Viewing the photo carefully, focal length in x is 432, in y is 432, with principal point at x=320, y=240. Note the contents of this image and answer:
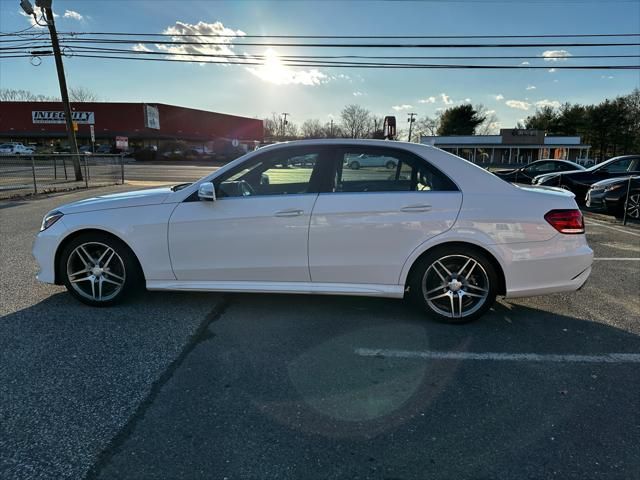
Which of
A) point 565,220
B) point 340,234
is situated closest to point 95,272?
point 340,234

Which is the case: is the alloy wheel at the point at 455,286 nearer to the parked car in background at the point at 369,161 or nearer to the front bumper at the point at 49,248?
the parked car in background at the point at 369,161

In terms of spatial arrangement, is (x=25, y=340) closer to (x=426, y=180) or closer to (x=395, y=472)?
(x=395, y=472)

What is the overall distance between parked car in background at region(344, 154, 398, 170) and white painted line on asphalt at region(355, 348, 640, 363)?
1.72 m

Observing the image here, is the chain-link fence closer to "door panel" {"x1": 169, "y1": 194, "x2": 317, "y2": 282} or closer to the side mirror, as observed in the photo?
"door panel" {"x1": 169, "y1": 194, "x2": 317, "y2": 282}

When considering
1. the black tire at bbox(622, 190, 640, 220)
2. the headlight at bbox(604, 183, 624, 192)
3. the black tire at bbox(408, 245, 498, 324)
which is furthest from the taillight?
the headlight at bbox(604, 183, 624, 192)

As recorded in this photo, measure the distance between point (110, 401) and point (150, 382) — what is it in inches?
11.3

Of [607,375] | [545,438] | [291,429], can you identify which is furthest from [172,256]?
[607,375]

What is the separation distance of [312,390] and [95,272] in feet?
8.71

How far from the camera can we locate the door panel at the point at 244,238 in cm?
395

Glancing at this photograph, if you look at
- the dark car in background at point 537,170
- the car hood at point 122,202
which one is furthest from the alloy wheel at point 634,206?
the car hood at point 122,202

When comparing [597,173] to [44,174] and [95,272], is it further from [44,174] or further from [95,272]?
[44,174]

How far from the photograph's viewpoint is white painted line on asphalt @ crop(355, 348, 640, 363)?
342 cm

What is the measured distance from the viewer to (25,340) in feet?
11.7

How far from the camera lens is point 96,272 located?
14.0 ft
